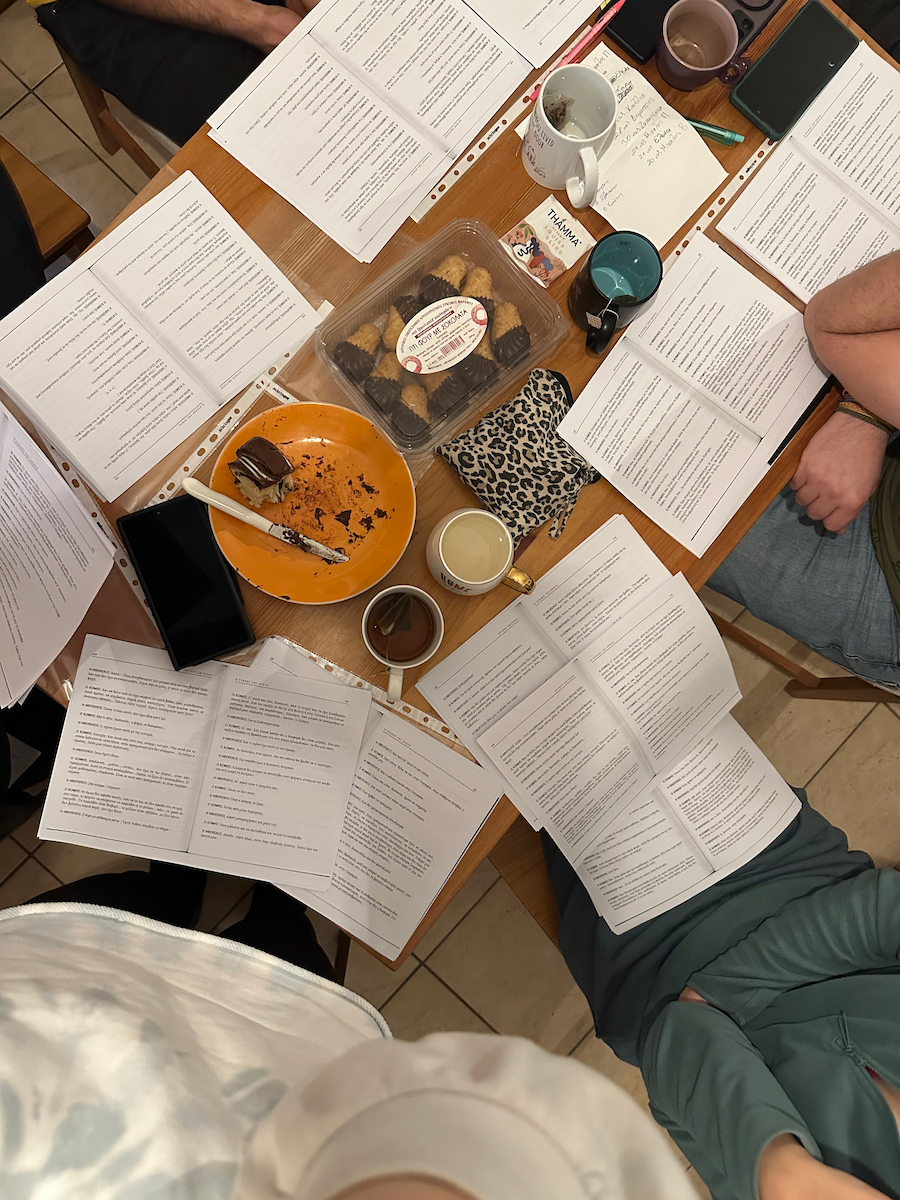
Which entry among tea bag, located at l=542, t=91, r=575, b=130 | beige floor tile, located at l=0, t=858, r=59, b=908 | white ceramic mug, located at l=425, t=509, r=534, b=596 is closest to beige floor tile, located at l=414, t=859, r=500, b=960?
beige floor tile, located at l=0, t=858, r=59, b=908

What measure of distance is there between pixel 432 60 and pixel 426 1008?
1.84 metres

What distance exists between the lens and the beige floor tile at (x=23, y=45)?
5.86ft

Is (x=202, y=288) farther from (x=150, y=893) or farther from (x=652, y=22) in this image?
(x=150, y=893)

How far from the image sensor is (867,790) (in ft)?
6.05

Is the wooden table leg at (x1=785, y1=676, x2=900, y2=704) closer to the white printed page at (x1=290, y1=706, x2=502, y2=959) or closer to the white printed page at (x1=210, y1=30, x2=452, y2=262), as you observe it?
the white printed page at (x1=290, y1=706, x2=502, y2=959)

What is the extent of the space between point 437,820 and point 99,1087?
0.56 meters

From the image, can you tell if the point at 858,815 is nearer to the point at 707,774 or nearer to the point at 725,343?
the point at 707,774

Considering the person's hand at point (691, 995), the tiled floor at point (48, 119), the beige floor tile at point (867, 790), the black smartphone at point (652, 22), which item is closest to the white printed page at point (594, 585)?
the person's hand at point (691, 995)

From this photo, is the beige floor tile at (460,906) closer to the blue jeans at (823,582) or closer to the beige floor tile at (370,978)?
the beige floor tile at (370,978)

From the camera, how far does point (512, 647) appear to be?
3.13 feet

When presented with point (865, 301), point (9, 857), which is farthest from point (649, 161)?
point (9, 857)

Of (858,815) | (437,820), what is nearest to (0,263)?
(437,820)

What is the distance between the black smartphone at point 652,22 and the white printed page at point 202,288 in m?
0.59

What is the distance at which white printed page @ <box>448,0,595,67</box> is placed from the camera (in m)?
0.99
